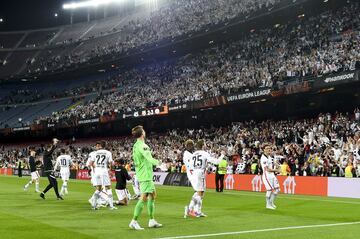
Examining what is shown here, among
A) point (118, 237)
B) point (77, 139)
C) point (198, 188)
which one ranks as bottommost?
point (118, 237)

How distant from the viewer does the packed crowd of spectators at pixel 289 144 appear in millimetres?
27156

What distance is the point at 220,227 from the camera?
1300 centimetres

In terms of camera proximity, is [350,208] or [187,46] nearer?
[350,208]

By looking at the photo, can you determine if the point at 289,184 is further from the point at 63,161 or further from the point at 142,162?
the point at 142,162

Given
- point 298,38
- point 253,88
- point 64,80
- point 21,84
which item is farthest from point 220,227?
point 21,84

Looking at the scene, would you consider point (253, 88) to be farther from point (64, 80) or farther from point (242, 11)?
point (64, 80)

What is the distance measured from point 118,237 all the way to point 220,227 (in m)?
2.94

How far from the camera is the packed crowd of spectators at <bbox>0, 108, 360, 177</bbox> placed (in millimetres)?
27156

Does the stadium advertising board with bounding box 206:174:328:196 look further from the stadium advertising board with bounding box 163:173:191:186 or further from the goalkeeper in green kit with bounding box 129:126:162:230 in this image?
the goalkeeper in green kit with bounding box 129:126:162:230

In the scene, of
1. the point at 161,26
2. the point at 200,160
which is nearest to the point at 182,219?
the point at 200,160

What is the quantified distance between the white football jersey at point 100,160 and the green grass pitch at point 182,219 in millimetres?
1462

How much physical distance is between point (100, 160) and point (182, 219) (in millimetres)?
4497

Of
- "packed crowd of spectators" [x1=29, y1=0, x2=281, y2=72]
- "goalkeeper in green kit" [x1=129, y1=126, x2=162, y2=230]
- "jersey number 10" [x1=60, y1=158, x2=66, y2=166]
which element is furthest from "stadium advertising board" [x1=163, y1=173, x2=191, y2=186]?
"goalkeeper in green kit" [x1=129, y1=126, x2=162, y2=230]

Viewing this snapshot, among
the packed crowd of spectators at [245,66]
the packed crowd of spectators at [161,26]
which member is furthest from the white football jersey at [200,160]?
the packed crowd of spectators at [161,26]
